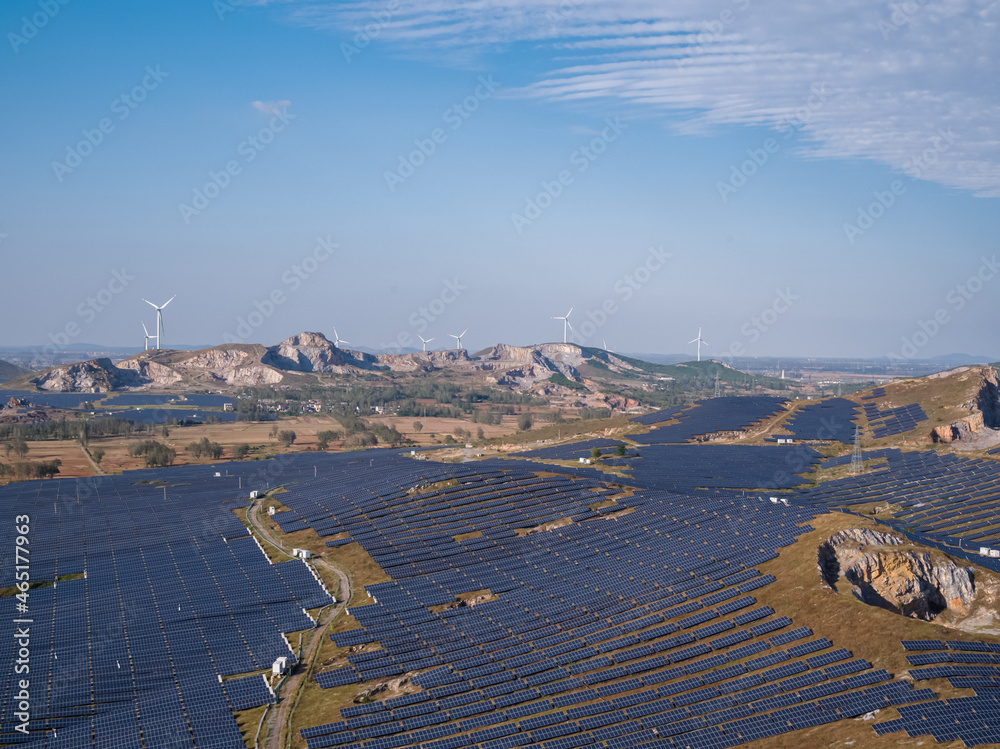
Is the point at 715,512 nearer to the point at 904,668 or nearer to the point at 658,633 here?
the point at 658,633

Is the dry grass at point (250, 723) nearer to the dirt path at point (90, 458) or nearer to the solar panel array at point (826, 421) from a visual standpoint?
the dirt path at point (90, 458)

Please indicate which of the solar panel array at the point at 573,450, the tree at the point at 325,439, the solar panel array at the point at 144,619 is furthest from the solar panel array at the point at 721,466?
the tree at the point at 325,439

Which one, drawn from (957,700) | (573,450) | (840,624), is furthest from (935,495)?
(957,700)

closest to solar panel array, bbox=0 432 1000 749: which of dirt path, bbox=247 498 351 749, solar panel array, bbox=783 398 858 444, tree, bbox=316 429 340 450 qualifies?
dirt path, bbox=247 498 351 749

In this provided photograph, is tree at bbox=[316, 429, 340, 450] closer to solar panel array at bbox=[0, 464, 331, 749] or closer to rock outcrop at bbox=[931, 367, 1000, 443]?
solar panel array at bbox=[0, 464, 331, 749]

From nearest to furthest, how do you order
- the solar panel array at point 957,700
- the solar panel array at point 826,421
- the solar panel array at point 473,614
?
the solar panel array at point 957,700 → the solar panel array at point 473,614 → the solar panel array at point 826,421

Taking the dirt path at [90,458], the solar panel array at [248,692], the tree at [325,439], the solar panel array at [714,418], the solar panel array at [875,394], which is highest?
the solar panel array at [875,394]

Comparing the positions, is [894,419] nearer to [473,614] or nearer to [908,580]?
[908,580]
